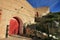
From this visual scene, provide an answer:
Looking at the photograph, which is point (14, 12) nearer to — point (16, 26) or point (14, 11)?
point (14, 11)

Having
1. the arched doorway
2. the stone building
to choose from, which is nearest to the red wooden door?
the arched doorway

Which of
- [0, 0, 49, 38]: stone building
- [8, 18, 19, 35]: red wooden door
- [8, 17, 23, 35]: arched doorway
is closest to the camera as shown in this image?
[0, 0, 49, 38]: stone building

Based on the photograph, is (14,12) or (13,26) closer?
(14,12)

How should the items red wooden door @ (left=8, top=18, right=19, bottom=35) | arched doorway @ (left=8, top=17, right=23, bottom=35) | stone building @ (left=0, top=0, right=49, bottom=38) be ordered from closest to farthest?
1. stone building @ (left=0, top=0, right=49, bottom=38)
2. red wooden door @ (left=8, top=18, right=19, bottom=35)
3. arched doorway @ (left=8, top=17, right=23, bottom=35)

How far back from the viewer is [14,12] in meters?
16.1

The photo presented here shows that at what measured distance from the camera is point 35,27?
1667cm

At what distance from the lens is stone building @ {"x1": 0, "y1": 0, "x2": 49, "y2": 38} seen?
14328 millimetres

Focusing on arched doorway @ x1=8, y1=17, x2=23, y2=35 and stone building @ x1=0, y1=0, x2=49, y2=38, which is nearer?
stone building @ x1=0, y1=0, x2=49, y2=38

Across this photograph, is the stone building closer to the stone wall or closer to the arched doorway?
the stone wall

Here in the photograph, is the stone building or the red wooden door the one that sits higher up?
the stone building

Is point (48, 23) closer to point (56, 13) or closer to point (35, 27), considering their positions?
point (35, 27)

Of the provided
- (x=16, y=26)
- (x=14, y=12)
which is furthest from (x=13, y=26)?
(x=14, y=12)

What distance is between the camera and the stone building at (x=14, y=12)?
1433 cm

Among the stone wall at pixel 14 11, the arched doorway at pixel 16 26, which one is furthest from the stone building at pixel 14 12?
the arched doorway at pixel 16 26
